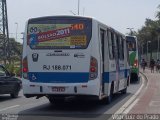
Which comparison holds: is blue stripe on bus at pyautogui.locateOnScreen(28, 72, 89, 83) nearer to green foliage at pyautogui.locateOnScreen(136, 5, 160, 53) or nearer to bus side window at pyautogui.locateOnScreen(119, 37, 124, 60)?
bus side window at pyautogui.locateOnScreen(119, 37, 124, 60)

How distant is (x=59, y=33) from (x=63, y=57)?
0.81 meters

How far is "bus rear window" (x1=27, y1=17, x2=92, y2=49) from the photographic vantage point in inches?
643

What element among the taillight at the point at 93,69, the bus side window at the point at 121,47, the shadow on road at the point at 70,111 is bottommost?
the shadow on road at the point at 70,111

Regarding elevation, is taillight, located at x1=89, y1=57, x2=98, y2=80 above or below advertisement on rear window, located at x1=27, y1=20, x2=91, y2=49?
below

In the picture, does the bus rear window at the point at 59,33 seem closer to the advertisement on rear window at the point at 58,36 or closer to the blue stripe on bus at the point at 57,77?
the advertisement on rear window at the point at 58,36

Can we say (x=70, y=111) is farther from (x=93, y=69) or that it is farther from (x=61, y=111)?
(x=93, y=69)

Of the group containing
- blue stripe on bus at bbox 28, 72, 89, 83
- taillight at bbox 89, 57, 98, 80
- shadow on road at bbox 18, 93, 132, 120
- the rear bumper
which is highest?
taillight at bbox 89, 57, 98, 80

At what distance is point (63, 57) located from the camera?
1642 cm

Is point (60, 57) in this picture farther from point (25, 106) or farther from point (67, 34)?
point (25, 106)

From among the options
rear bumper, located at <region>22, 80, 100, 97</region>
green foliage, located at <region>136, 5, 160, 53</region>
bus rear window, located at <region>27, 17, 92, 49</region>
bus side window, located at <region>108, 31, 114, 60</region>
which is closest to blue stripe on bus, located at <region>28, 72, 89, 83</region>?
rear bumper, located at <region>22, 80, 100, 97</region>

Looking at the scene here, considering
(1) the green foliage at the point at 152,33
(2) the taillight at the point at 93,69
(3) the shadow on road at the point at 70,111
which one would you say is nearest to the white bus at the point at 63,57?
(2) the taillight at the point at 93,69

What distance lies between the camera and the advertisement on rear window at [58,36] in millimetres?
16328

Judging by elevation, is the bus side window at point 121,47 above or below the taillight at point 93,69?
above

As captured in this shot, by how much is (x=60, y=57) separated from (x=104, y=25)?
88.5 inches
